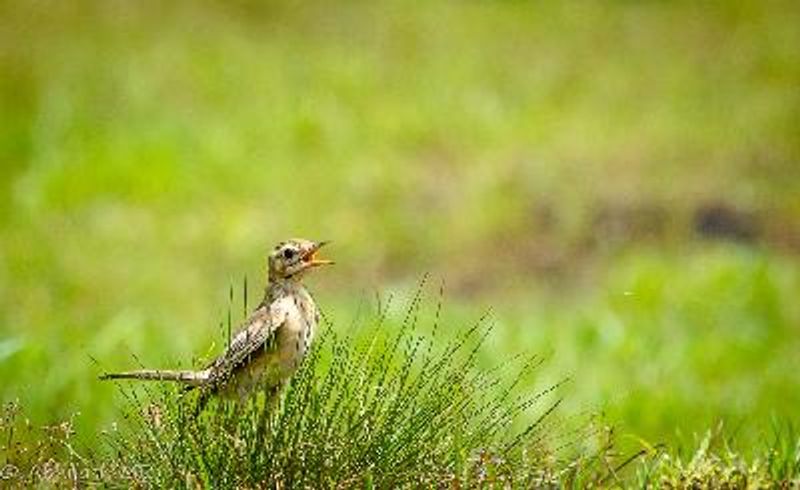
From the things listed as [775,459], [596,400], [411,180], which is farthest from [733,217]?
[775,459]

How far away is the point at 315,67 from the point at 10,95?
9.99ft

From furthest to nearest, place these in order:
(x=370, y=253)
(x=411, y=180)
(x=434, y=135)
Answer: (x=434, y=135), (x=411, y=180), (x=370, y=253)

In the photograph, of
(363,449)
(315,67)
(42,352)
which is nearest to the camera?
(363,449)

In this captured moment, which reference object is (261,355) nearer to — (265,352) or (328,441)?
(265,352)

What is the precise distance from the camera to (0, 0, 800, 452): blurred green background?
422 inches

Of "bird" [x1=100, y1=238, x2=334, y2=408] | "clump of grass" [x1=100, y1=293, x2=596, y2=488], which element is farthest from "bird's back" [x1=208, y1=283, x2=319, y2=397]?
"clump of grass" [x1=100, y1=293, x2=596, y2=488]

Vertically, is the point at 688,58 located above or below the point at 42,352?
above

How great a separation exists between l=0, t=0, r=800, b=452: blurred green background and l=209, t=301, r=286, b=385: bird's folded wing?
3206mm

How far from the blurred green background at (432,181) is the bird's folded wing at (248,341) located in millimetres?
3206

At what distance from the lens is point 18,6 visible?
19.1 metres

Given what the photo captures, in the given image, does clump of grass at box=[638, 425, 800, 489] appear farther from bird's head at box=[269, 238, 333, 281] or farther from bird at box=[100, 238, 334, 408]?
bird's head at box=[269, 238, 333, 281]

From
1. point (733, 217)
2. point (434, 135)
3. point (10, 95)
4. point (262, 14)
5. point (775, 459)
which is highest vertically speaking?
point (262, 14)

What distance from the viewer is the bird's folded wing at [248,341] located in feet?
16.7

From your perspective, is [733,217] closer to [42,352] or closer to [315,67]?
[315,67]
